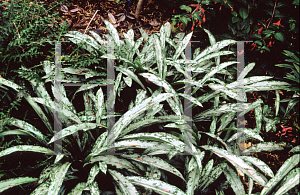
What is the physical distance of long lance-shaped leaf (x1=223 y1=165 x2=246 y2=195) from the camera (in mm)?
1079

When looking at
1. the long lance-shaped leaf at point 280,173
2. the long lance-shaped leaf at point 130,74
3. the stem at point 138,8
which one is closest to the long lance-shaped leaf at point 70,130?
the long lance-shaped leaf at point 130,74

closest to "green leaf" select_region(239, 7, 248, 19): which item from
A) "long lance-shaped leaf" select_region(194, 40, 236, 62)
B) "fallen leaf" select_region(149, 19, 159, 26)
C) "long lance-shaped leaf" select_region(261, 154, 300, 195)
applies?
"long lance-shaped leaf" select_region(194, 40, 236, 62)

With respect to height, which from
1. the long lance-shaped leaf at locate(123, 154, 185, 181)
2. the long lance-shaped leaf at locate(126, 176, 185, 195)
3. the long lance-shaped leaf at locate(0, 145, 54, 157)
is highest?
the long lance-shaped leaf at locate(0, 145, 54, 157)

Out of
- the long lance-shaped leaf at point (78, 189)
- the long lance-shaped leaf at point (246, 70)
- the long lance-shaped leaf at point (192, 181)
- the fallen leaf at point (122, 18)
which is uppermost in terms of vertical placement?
the fallen leaf at point (122, 18)

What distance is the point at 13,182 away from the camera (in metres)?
0.93

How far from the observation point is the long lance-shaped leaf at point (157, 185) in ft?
3.07

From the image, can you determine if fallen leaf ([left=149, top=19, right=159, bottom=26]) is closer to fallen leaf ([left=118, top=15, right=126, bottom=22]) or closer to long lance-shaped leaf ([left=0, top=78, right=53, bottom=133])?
fallen leaf ([left=118, top=15, right=126, bottom=22])

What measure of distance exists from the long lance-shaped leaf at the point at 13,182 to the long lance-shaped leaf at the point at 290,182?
1.22 meters

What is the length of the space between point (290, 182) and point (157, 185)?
707 mm

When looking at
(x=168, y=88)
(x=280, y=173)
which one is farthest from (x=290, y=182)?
(x=168, y=88)

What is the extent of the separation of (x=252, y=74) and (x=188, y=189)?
0.96 metres

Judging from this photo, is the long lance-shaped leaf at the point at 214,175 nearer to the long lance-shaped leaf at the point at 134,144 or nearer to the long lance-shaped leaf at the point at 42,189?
the long lance-shaped leaf at the point at 134,144

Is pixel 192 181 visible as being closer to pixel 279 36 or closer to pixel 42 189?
pixel 42 189

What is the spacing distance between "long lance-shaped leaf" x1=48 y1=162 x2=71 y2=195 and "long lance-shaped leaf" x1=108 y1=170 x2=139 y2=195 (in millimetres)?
209
